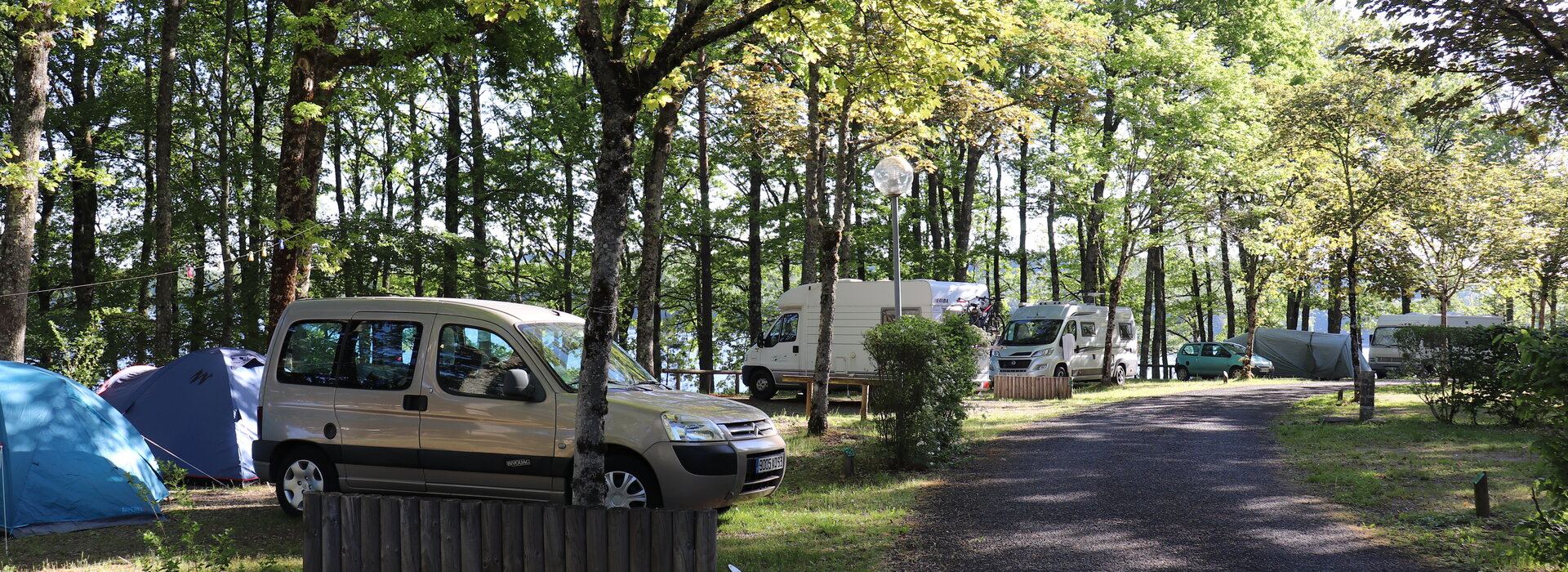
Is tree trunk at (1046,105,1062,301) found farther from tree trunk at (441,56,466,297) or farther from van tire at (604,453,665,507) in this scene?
van tire at (604,453,665,507)

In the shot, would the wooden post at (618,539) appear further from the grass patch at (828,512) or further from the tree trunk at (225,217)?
the tree trunk at (225,217)

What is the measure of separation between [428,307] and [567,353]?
1.15 m

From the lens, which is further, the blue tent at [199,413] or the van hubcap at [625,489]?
the blue tent at [199,413]

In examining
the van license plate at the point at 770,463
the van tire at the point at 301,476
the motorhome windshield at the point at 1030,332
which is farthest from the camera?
the motorhome windshield at the point at 1030,332

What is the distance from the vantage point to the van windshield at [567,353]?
21.8ft

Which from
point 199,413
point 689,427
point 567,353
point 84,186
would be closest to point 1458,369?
point 689,427

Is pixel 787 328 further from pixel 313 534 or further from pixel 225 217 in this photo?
pixel 313 534

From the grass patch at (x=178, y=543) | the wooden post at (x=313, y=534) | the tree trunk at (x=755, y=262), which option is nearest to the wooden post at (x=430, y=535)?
the wooden post at (x=313, y=534)

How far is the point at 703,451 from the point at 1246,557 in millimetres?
3562

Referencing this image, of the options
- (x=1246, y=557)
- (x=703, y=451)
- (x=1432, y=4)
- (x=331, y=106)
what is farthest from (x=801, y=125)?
(x=1246, y=557)

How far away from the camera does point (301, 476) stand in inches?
278

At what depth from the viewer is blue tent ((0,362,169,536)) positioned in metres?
6.82

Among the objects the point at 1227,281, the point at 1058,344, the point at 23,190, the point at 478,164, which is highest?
the point at 478,164

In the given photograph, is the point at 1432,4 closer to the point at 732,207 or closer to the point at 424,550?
the point at 424,550
